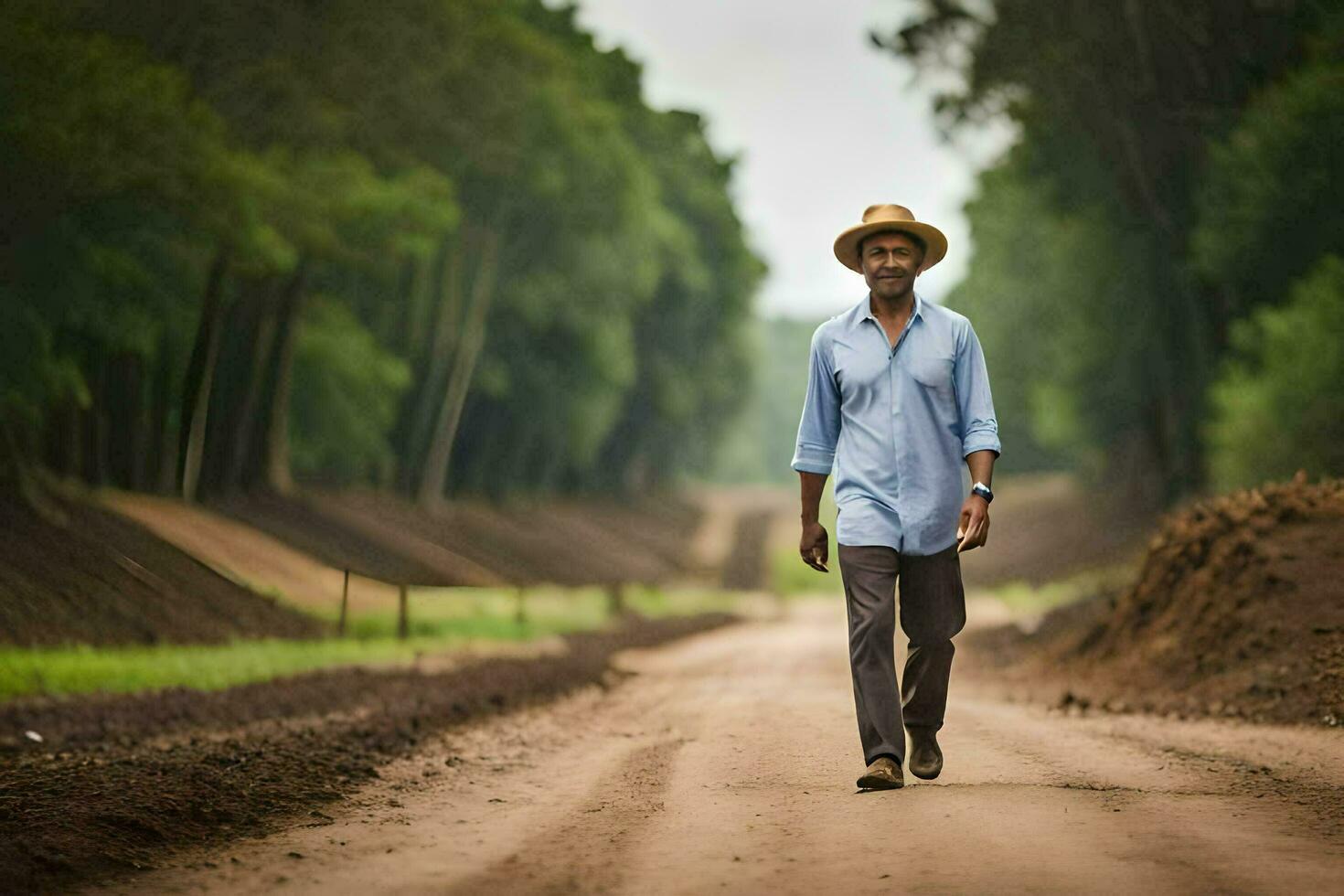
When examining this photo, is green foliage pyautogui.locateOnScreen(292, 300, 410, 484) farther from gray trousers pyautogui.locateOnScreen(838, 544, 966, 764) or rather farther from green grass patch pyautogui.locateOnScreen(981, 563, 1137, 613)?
gray trousers pyautogui.locateOnScreen(838, 544, 966, 764)

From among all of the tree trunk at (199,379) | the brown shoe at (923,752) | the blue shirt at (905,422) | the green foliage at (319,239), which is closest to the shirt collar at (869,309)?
the blue shirt at (905,422)

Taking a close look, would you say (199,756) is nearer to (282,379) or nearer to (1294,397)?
(282,379)

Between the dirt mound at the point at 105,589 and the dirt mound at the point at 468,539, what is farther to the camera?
the dirt mound at the point at 468,539

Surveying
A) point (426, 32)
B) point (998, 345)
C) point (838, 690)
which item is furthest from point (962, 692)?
point (998, 345)

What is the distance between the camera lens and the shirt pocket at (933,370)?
7.19 m

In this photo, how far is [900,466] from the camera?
716 centimetres

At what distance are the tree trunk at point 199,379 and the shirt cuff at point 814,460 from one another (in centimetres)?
1418

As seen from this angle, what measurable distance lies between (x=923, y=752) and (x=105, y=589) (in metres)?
10.1

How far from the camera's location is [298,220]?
72.8ft

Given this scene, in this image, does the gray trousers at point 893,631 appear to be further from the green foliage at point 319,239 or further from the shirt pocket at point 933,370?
the green foliage at point 319,239

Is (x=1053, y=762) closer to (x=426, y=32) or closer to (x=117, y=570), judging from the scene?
(x=117, y=570)

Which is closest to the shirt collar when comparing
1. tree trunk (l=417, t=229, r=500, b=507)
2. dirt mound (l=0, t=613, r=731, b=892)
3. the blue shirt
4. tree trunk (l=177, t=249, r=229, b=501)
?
the blue shirt

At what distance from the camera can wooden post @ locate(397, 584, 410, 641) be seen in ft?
69.7

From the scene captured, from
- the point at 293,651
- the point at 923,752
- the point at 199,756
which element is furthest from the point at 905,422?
→ the point at 293,651
